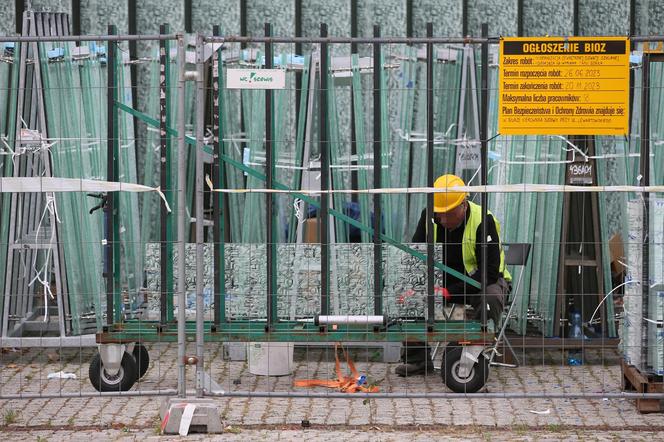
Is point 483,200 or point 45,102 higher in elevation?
point 45,102

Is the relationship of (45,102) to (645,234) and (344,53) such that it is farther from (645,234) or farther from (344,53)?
(645,234)

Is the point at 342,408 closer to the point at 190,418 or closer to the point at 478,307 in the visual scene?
the point at 190,418

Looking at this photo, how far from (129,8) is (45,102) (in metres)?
2.80

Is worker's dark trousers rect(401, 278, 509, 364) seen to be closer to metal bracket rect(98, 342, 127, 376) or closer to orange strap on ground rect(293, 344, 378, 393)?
orange strap on ground rect(293, 344, 378, 393)

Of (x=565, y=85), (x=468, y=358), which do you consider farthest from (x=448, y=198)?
(x=565, y=85)

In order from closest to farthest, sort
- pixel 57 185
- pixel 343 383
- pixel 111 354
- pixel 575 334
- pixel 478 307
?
pixel 57 185 < pixel 111 354 < pixel 343 383 < pixel 478 307 < pixel 575 334

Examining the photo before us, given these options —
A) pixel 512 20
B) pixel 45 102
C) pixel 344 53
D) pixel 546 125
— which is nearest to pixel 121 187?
pixel 45 102

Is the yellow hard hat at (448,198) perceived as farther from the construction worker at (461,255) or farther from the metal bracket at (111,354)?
the metal bracket at (111,354)

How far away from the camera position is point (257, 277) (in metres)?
9.17

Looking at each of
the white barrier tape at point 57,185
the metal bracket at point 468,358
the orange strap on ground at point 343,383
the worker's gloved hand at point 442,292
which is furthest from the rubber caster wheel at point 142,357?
the metal bracket at point 468,358

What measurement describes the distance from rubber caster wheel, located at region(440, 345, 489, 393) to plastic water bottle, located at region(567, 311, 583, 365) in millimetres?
1356

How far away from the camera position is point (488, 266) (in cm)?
920

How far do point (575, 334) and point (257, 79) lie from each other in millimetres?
3724

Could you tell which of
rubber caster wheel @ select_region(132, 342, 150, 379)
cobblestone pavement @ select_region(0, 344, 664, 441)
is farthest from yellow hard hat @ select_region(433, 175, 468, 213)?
rubber caster wheel @ select_region(132, 342, 150, 379)
